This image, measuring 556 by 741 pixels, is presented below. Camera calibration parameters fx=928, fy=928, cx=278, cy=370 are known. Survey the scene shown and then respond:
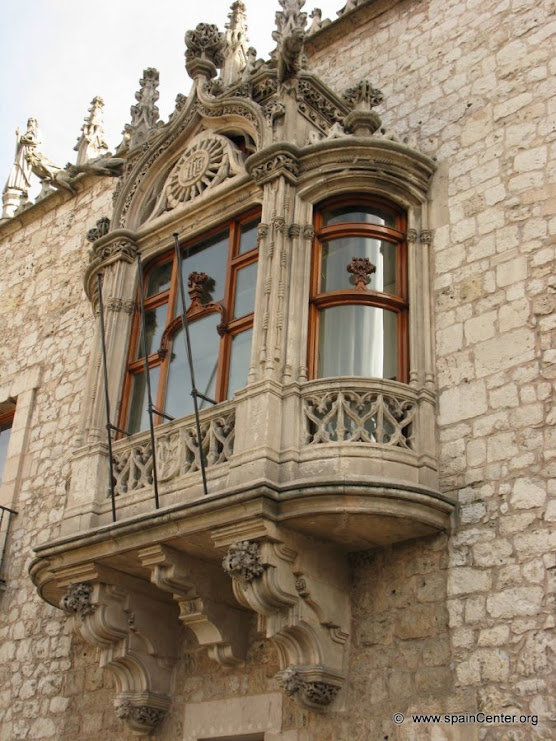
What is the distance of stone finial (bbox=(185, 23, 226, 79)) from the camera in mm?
10328

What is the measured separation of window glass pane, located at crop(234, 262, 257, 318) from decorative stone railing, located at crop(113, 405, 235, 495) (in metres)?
1.24

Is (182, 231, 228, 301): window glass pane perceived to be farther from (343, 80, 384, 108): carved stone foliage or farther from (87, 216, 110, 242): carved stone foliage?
(343, 80, 384, 108): carved stone foliage

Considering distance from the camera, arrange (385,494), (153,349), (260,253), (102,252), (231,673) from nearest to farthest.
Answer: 1. (385,494)
2. (231,673)
3. (260,253)
4. (153,349)
5. (102,252)

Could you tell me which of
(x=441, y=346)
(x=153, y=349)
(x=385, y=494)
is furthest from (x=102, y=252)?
(x=385, y=494)

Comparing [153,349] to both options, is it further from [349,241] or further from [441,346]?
[441,346]

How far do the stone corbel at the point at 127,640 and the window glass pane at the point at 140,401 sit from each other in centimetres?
154

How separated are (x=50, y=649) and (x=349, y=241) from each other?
17.1 feet

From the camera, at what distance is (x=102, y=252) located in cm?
1020

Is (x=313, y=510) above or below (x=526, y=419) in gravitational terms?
below

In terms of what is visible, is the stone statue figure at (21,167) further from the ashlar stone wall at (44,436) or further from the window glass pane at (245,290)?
the window glass pane at (245,290)

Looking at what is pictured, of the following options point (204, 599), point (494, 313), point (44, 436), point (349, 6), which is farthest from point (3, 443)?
point (494, 313)

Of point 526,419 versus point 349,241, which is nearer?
point 526,419

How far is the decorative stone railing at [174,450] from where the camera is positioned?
783 centimetres

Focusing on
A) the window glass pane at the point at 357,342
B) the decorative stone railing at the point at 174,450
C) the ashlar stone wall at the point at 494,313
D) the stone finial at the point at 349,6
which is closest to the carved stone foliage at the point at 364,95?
the ashlar stone wall at the point at 494,313
